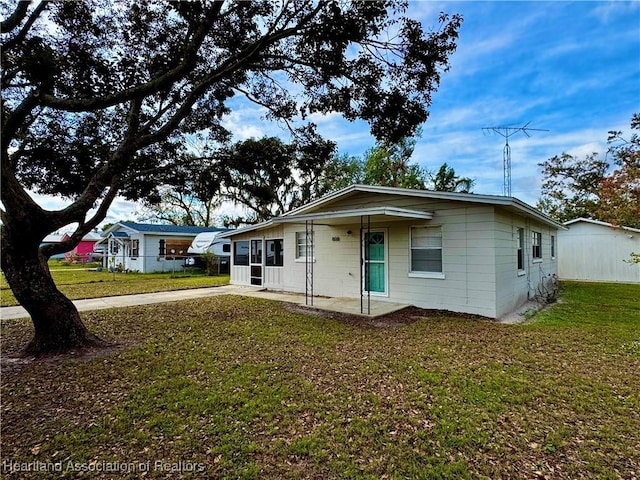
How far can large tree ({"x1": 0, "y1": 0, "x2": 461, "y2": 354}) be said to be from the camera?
5027 mm

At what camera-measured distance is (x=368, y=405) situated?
12.0 feet

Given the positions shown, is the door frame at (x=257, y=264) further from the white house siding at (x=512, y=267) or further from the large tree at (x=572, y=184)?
the large tree at (x=572, y=184)

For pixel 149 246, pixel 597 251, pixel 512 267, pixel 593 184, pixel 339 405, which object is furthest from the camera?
pixel 593 184

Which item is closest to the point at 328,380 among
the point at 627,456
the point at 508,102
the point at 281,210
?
the point at 627,456

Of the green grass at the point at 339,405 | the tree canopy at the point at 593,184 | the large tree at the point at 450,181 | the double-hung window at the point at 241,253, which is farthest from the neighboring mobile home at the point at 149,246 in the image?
the tree canopy at the point at 593,184

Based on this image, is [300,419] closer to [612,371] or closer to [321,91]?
[612,371]

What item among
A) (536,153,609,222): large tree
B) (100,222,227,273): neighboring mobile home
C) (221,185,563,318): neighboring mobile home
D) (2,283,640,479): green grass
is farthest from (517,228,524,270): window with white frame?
(100,222,227,273): neighboring mobile home

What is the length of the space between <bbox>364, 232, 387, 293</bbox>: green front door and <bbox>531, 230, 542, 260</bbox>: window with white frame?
19.0 ft

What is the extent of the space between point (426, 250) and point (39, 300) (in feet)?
27.3

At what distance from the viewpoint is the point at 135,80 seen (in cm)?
650

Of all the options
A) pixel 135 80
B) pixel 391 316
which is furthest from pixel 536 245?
pixel 135 80

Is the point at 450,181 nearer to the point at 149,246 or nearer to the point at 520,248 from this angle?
the point at 520,248

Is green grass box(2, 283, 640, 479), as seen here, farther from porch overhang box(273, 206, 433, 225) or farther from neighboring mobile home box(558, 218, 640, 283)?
neighboring mobile home box(558, 218, 640, 283)

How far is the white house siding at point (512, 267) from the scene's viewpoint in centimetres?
802
